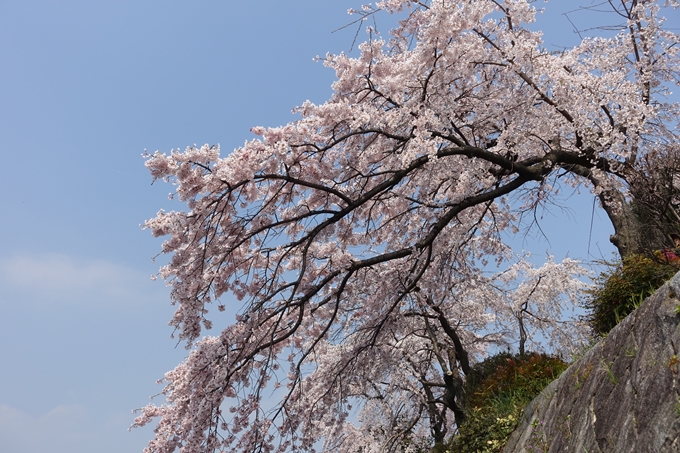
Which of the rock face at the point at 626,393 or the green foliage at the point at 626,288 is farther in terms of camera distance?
the green foliage at the point at 626,288

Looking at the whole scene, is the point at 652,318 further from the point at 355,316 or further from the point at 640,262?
the point at 355,316

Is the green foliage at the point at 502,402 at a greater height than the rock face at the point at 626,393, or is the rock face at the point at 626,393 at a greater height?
the green foliage at the point at 502,402

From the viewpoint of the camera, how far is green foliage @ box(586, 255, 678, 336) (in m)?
7.20

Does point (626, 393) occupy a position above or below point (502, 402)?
below

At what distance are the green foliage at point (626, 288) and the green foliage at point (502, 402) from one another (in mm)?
990

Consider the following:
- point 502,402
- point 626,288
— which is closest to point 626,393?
point 626,288

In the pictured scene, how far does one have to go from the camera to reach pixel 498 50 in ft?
31.0

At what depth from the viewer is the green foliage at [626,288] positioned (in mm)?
7195

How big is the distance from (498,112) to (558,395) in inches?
182

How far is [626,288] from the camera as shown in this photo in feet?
24.5

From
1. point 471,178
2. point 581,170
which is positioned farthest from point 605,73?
point 471,178

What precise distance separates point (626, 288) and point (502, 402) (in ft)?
8.01

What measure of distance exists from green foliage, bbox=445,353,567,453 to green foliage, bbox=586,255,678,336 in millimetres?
990

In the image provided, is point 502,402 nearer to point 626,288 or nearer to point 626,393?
point 626,288
